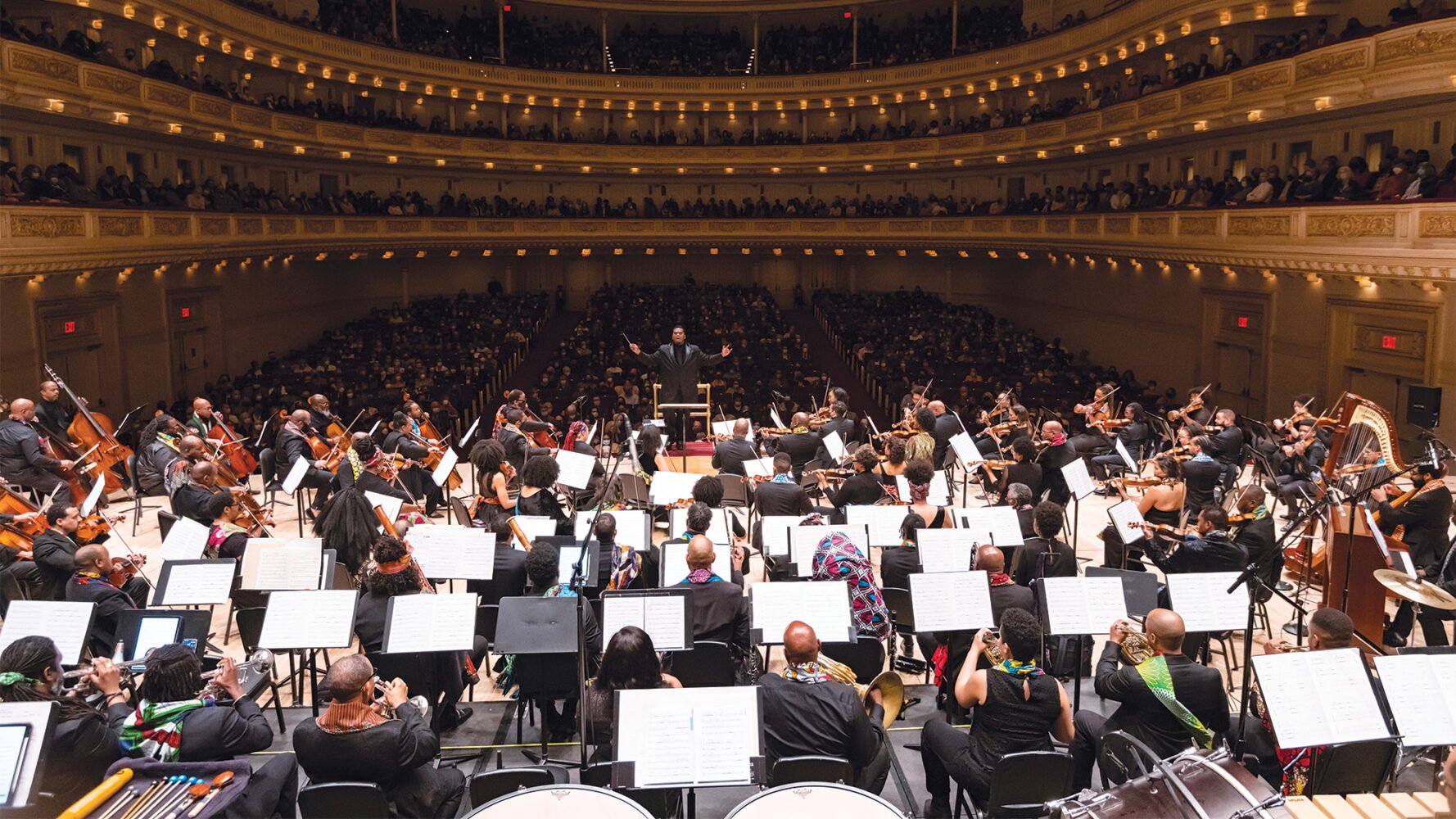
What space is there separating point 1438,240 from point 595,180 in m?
30.4

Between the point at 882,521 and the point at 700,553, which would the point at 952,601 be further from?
the point at 882,521

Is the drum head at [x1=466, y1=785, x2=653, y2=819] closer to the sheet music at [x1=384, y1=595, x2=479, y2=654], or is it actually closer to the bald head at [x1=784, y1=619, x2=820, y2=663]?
the bald head at [x1=784, y1=619, x2=820, y2=663]

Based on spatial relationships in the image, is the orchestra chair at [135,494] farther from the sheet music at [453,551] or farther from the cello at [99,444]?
the sheet music at [453,551]

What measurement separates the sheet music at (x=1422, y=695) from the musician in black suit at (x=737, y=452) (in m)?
8.07

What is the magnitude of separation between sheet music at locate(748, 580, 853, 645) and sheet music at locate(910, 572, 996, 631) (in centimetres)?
53

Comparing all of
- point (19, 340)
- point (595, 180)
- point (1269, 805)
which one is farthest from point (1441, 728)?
point (595, 180)

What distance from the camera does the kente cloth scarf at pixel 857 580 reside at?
307 inches

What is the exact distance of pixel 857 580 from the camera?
7.84 meters

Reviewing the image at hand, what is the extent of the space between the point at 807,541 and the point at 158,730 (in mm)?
5074

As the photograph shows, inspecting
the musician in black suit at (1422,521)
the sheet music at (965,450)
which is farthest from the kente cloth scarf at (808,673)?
the musician in black suit at (1422,521)

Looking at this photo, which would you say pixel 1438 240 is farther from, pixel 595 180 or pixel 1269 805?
pixel 595 180

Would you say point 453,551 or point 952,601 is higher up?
point 453,551

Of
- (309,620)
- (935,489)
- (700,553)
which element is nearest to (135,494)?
(309,620)

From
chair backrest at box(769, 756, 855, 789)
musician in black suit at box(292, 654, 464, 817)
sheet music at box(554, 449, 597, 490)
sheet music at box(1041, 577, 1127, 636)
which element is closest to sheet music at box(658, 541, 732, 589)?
sheet music at box(554, 449, 597, 490)
